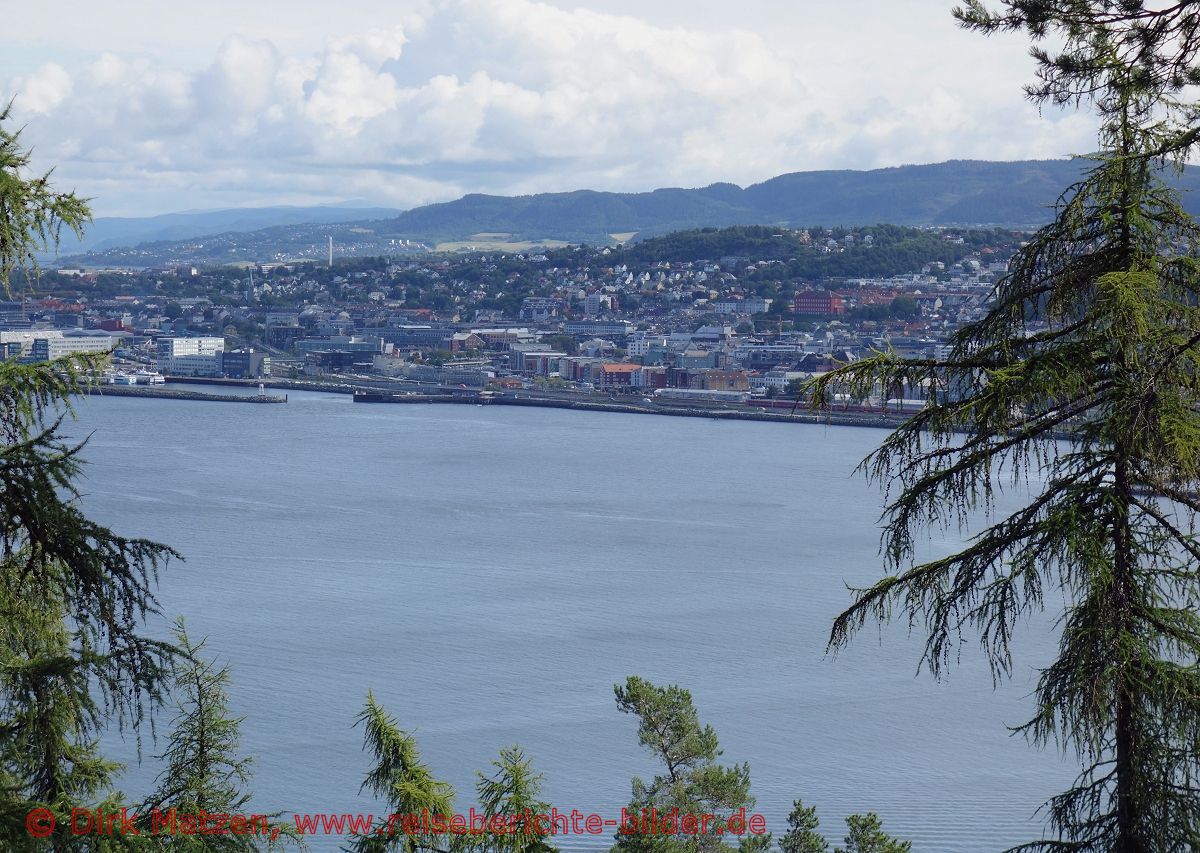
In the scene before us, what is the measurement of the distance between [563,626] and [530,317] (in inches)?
1091

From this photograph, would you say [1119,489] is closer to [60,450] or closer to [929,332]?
[60,450]

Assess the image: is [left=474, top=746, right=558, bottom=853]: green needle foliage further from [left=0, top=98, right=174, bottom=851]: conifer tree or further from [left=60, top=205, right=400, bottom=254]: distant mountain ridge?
[left=60, top=205, right=400, bottom=254]: distant mountain ridge

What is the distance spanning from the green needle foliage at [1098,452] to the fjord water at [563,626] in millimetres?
3533

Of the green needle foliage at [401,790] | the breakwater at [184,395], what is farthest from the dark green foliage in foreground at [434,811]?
the breakwater at [184,395]

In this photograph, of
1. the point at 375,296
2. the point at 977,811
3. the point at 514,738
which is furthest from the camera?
the point at 375,296

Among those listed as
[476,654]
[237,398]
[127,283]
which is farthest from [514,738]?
[127,283]

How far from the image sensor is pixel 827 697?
6668mm

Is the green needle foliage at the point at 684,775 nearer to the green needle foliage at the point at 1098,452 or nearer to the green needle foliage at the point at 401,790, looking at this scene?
the green needle foliage at the point at 401,790

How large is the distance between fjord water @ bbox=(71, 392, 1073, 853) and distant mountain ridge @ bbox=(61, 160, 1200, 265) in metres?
39.5

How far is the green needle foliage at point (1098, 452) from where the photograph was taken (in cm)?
134

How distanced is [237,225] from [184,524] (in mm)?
94354

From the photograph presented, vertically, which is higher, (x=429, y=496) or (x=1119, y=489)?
(x=1119, y=489)

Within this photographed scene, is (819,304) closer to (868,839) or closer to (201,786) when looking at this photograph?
(868,839)

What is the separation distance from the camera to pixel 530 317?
116 ft
